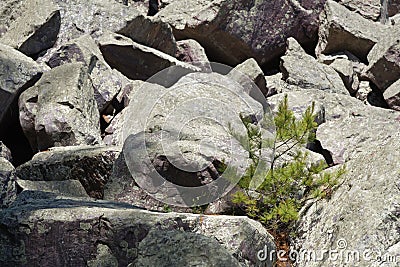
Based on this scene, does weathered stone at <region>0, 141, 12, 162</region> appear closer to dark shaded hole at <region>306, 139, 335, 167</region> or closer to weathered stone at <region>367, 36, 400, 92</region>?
dark shaded hole at <region>306, 139, 335, 167</region>

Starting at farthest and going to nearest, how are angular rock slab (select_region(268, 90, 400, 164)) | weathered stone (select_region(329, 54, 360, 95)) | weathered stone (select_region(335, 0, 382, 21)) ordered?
weathered stone (select_region(335, 0, 382, 21)), weathered stone (select_region(329, 54, 360, 95)), angular rock slab (select_region(268, 90, 400, 164))

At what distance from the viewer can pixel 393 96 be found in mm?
10609

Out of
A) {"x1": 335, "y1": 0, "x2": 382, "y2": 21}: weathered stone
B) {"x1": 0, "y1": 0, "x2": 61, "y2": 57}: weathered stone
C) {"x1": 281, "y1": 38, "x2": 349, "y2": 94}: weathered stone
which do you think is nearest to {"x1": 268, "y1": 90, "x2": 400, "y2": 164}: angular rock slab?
{"x1": 281, "y1": 38, "x2": 349, "y2": 94}: weathered stone

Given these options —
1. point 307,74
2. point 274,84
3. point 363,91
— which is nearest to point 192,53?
point 274,84

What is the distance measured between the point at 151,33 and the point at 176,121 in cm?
344

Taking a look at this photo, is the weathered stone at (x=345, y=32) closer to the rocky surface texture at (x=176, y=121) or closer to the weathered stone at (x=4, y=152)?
the rocky surface texture at (x=176, y=121)

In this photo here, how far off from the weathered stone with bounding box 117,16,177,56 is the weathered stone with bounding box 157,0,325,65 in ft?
3.21

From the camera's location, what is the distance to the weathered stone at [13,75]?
7.77 m

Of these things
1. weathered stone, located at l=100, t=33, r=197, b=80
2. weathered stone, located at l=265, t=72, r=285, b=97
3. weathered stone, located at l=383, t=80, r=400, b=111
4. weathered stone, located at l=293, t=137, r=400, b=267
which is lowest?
weathered stone, located at l=383, t=80, r=400, b=111

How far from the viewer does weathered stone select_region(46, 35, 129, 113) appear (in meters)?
8.82

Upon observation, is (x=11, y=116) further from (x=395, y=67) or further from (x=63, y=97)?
(x=395, y=67)

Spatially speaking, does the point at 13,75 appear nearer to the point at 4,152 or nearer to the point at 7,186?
the point at 4,152

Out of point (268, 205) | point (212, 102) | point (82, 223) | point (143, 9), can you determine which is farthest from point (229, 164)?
point (143, 9)

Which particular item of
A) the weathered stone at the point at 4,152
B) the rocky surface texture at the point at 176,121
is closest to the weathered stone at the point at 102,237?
the rocky surface texture at the point at 176,121
